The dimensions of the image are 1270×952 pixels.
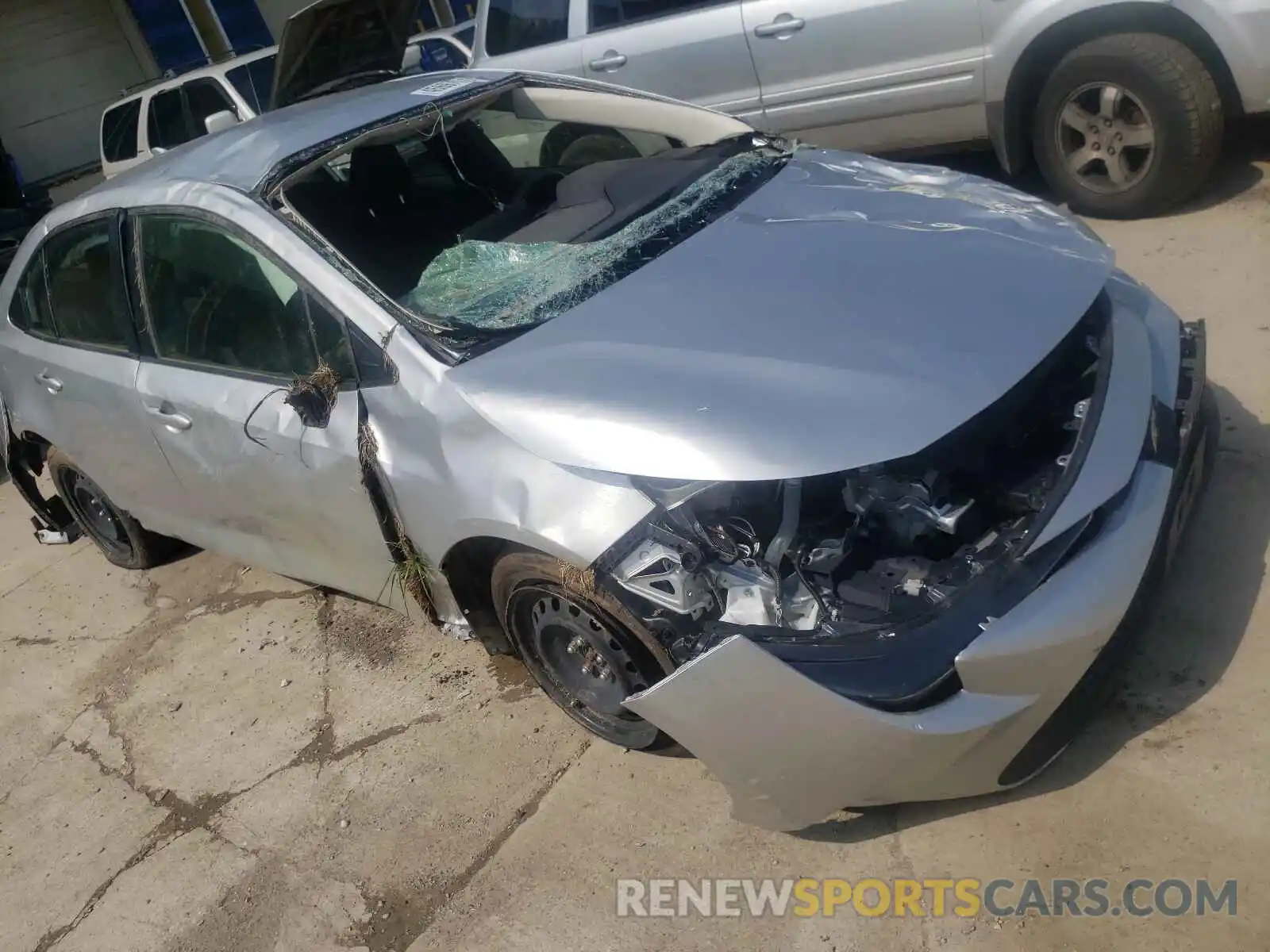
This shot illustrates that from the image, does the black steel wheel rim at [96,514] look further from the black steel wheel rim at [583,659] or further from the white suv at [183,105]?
the white suv at [183,105]

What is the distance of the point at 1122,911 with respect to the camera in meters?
2.18

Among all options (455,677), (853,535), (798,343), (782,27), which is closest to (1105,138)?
(782,27)

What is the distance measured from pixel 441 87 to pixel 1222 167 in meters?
3.73

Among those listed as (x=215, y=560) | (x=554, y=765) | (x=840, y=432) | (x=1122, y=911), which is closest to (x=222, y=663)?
(x=215, y=560)

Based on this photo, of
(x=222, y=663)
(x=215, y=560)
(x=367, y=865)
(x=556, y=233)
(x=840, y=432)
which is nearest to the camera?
(x=840, y=432)

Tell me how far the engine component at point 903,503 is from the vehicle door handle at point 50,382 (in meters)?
3.05

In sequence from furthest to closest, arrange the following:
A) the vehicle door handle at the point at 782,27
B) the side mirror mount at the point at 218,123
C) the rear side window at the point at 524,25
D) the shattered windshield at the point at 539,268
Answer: the rear side window at the point at 524,25 → the vehicle door handle at the point at 782,27 → the side mirror mount at the point at 218,123 → the shattered windshield at the point at 539,268

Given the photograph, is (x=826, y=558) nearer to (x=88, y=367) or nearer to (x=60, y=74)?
(x=88, y=367)

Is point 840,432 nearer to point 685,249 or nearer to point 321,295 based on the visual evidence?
point 685,249

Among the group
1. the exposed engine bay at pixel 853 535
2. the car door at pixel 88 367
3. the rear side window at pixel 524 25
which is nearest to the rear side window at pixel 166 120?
the rear side window at pixel 524 25

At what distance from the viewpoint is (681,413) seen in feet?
7.86

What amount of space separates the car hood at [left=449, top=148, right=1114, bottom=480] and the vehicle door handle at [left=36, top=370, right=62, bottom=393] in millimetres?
2176

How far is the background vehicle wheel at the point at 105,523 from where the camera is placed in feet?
14.9

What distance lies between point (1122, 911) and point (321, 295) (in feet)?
7.83
